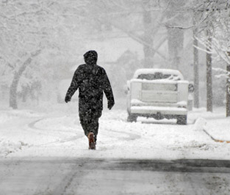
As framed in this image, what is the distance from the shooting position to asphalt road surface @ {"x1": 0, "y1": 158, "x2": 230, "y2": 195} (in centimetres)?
507

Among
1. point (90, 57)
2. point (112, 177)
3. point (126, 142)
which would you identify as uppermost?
point (90, 57)

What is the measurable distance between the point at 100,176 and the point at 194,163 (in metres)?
1.60

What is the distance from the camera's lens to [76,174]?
576 centimetres

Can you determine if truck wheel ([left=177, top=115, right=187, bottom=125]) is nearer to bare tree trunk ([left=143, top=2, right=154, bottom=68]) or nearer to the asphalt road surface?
the asphalt road surface

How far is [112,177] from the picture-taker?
5609 mm

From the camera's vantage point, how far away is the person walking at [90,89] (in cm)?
807

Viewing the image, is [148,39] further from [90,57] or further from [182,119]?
[90,57]

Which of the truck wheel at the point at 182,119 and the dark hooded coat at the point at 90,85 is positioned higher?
the dark hooded coat at the point at 90,85

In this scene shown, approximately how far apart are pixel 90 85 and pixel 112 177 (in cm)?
281

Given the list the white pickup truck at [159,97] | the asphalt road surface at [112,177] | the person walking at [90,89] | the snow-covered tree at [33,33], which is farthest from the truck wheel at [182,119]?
the asphalt road surface at [112,177]

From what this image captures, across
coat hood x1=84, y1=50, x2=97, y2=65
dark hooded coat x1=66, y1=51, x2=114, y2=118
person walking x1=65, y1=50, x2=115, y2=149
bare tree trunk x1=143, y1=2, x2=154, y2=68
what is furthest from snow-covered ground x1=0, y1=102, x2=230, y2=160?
bare tree trunk x1=143, y1=2, x2=154, y2=68

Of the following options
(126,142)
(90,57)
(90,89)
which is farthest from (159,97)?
(90,57)

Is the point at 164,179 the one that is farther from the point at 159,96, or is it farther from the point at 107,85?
the point at 159,96

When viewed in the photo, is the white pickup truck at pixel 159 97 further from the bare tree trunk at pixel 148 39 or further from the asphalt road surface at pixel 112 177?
the bare tree trunk at pixel 148 39
